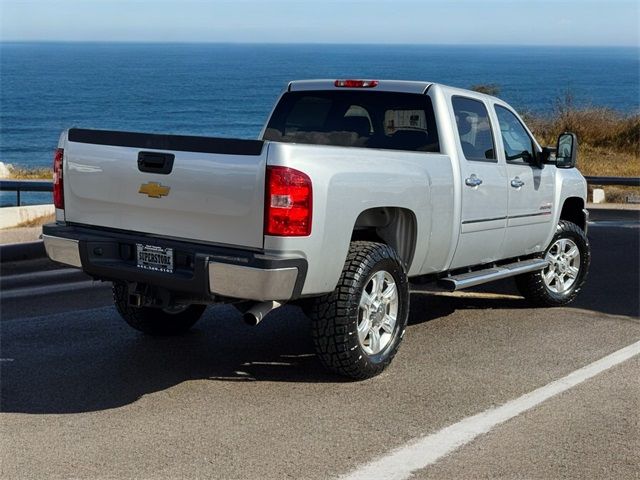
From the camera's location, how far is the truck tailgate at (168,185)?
594 cm

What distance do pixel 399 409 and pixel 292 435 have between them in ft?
2.67

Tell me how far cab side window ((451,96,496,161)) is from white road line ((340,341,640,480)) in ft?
6.48

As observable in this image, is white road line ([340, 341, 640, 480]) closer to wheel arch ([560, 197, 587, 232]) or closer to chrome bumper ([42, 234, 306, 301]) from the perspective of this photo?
chrome bumper ([42, 234, 306, 301])

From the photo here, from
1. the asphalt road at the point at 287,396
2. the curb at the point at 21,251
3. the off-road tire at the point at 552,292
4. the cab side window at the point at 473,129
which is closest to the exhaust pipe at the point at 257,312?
the asphalt road at the point at 287,396

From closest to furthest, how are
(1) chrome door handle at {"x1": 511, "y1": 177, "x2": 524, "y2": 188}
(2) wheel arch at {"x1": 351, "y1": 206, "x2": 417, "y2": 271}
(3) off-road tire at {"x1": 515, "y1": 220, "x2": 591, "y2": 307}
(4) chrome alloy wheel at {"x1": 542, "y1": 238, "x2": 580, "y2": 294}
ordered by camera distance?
(2) wheel arch at {"x1": 351, "y1": 206, "x2": 417, "y2": 271}
(1) chrome door handle at {"x1": 511, "y1": 177, "x2": 524, "y2": 188}
(3) off-road tire at {"x1": 515, "y1": 220, "x2": 591, "y2": 307}
(4) chrome alloy wheel at {"x1": 542, "y1": 238, "x2": 580, "y2": 294}

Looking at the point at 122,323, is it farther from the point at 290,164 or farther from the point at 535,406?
the point at 535,406

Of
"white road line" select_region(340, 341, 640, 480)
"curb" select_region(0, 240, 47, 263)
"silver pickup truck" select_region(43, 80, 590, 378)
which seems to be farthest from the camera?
"curb" select_region(0, 240, 47, 263)

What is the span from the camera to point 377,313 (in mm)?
6781

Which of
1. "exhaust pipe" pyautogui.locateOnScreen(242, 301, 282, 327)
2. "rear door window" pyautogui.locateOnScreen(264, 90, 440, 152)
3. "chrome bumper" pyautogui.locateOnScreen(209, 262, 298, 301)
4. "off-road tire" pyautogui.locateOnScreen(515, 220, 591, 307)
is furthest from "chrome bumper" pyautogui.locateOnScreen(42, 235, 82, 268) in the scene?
"off-road tire" pyautogui.locateOnScreen(515, 220, 591, 307)

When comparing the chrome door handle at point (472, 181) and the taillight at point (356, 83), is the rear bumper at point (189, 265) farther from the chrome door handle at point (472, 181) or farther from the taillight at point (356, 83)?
the taillight at point (356, 83)

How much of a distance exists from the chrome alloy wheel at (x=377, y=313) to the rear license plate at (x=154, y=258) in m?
1.25

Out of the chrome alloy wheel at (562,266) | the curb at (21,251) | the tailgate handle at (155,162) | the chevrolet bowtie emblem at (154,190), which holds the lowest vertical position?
the curb at (21,251)

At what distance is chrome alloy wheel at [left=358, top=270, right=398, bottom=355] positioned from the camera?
6676mm

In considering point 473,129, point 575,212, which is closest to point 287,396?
point 473,129
